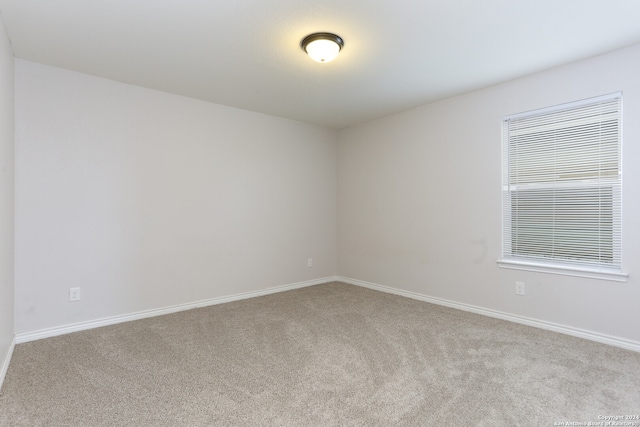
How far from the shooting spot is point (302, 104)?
397 cm

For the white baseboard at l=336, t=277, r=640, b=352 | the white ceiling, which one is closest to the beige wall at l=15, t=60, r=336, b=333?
the white ceiling

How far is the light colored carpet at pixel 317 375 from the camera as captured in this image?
1758mm

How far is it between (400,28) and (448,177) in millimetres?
1876

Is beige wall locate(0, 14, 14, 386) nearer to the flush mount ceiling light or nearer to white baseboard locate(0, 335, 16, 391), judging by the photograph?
white baseboard locate(0, 335, 16, 391)

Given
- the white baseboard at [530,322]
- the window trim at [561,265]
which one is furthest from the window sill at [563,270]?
the white baseboard at [530,322]

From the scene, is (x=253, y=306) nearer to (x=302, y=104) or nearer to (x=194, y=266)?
(x=194, y=266)

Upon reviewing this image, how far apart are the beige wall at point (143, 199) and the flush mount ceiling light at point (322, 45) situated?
71.7 inches

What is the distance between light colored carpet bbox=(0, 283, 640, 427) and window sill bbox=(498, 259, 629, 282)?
0.53m

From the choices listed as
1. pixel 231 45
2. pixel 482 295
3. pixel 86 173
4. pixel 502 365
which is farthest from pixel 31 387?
pixel 482 295

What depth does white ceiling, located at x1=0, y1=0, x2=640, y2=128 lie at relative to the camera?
6.92ft

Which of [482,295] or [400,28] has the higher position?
[400,28]

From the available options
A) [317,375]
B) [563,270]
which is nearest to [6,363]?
[317,375]

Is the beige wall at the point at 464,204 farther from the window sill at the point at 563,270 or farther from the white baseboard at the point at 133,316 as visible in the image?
the white baseboard at the point at 133,316

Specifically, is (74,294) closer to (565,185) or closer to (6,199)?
(6,199)
